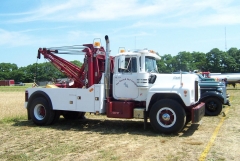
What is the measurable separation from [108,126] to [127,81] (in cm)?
209

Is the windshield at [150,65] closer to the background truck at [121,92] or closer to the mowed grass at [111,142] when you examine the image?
the background truck at [121,92]

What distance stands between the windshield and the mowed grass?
6.66ft

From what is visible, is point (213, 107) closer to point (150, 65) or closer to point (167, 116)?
point (150, 65)

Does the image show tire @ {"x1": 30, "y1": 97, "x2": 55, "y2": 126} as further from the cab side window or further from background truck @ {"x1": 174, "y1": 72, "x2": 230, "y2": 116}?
background truck @ {"x1": 174, "y1": 72, "x2": 230, "y2": 116}

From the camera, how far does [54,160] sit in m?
6.47

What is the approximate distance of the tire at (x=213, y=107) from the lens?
13594 millimetres

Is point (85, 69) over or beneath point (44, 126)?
over

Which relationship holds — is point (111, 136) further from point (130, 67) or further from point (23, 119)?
point (23, 119)

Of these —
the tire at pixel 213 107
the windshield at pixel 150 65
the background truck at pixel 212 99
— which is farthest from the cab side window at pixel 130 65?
the tire at pixel 213 107

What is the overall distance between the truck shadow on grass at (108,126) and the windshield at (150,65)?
2017mm

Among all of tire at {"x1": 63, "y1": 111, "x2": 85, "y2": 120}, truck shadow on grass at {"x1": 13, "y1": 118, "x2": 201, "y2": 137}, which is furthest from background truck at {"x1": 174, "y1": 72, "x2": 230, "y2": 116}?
tire at {"x1": 63, "y1": 111, "x2": 85, "y2": 120}

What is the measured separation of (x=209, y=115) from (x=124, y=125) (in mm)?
4672

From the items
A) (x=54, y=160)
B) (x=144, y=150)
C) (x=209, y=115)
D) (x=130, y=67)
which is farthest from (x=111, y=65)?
(x=209, y=115)

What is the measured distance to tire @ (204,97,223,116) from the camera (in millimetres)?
13594
